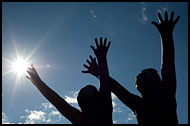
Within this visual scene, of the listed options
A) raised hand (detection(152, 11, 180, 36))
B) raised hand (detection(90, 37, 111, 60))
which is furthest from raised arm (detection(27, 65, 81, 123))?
raised hand (detection(152, 11, 180, 36))

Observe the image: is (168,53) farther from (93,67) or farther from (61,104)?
(61,104)

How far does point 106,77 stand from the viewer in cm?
572

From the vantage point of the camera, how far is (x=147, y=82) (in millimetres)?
5445

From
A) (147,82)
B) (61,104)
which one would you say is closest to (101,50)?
(147,82)

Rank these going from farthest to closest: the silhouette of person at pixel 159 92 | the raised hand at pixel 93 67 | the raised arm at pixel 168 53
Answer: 1. the raised hand at pixel 93 67
2. the raised arm at pixel 168 53
3. the silhouette of person at pixel 159 92

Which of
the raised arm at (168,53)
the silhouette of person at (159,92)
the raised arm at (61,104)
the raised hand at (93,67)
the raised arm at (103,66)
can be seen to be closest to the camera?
the silhouette of person at (159,92)

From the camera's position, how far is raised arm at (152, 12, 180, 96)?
5207 millimetres

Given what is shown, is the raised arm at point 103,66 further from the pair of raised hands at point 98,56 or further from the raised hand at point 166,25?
the raised hand at point 166,25

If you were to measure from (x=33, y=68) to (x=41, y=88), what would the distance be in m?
0.86

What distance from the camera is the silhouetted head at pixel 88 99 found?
5.78m

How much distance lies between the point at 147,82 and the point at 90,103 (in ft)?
4.38

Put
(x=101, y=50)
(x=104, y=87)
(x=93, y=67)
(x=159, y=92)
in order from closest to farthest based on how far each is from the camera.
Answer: (x=159, y=92)
(x=104, y=87)
(x=101, y=50)
(x=93, y=67)

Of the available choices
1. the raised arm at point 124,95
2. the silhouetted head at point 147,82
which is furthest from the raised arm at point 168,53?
the raised arm at point 124,95

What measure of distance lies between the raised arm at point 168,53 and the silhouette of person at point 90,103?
122 cm
